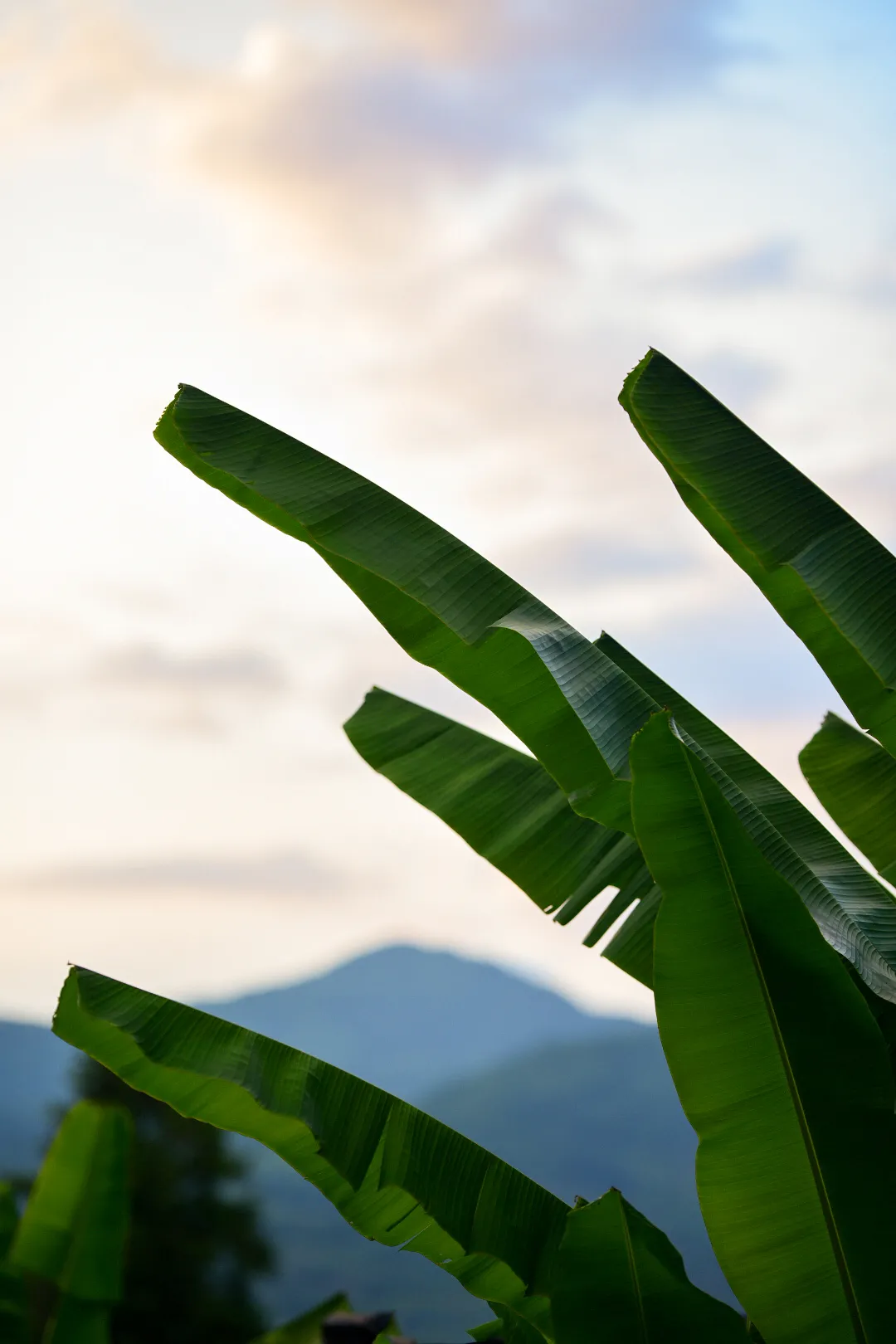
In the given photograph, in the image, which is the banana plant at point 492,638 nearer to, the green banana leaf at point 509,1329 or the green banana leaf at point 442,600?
the green banana leaf at point 442,600

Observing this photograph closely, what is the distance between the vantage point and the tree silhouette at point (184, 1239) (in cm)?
2422

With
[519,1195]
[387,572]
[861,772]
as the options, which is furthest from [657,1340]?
[861,772]

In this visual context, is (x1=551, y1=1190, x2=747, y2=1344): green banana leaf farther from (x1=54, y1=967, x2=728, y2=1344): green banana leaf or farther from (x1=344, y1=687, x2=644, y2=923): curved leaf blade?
(x1=344, y1=687, x2=644, y2=923): curved leaf blade

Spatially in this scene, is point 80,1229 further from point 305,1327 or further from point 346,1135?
point 346,1135

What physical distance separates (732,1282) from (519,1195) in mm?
523

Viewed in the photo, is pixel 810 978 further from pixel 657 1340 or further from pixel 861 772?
pixel 861 772

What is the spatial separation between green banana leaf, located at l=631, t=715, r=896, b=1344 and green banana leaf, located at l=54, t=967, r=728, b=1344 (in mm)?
255

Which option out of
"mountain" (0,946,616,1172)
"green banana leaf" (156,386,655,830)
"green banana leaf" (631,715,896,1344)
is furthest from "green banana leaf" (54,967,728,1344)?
"mountain" (0,946,616,1172)

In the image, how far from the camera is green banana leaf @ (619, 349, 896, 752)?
6.01ft

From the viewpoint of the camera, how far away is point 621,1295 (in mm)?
1609

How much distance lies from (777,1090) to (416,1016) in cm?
18099

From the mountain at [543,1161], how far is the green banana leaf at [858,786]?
87.0 m

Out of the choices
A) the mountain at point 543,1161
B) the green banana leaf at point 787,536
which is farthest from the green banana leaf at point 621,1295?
the mountain at point 543,1161

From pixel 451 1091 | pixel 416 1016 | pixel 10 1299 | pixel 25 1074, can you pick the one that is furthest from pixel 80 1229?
pixel 416 1016
